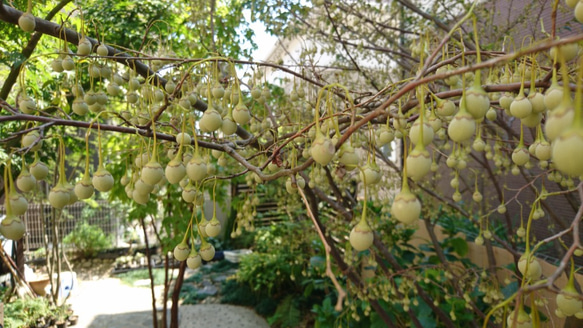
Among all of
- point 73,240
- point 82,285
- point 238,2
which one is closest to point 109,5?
point 238,2

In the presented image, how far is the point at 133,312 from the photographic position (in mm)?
5168

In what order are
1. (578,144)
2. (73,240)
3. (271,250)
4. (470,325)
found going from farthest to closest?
(73,240) < (271,250) < (470,325) < (578,144)

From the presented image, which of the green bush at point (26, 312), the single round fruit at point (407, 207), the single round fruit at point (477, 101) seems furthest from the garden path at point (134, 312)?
the single round fruit at point (477, 101)

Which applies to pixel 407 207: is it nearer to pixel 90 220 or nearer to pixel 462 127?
pixel 462 127

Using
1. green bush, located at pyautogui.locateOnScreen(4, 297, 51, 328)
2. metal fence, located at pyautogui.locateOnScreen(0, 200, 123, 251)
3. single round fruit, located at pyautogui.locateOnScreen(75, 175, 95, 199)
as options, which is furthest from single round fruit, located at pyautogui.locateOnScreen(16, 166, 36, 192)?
metal fence, located at pyautogui.locateOnScreen(0, 200, 123, 251)

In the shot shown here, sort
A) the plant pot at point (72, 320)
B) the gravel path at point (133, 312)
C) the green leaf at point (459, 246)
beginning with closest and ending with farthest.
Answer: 1. the green leaf at point (459, 246)
2. the plant pot at point (72, 320)
3. the gravel path at point (133, 312)

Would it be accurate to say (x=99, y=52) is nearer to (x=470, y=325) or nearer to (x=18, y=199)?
(x=18, y=199)

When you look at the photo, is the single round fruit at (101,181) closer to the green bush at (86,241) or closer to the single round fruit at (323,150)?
the single round fruit at (323,150)

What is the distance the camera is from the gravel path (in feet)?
15.5

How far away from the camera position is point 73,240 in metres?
7.52

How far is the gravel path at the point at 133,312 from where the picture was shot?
472 cm

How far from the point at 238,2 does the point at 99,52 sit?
2.62 m

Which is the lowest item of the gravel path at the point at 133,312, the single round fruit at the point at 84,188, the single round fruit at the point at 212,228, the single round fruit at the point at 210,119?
the gravel path at the point at 133,312

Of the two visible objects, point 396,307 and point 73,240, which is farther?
point 73,240
